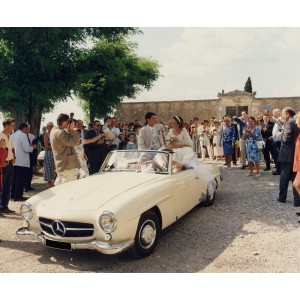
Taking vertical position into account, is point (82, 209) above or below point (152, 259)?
above

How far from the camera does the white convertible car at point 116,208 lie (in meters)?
3.57

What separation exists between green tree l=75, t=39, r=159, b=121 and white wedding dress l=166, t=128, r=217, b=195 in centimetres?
591

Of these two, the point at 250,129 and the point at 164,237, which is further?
the point at 250,129

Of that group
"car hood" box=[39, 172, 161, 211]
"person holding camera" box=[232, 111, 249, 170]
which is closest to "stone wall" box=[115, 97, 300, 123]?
"person holding camera" box=[232, 111, 249, 170]

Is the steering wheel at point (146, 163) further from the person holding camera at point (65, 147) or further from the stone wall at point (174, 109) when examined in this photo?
the stone wall at point (174, 109)

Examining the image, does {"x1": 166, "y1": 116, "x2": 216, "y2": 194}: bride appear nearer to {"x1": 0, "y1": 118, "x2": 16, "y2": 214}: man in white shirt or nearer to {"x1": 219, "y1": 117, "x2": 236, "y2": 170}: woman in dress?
{"x1": 0, "y1": 118, "x2": 16, "y2": 214}: man in white shirt

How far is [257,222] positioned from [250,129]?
15.0 feet

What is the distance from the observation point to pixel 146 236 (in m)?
3.95

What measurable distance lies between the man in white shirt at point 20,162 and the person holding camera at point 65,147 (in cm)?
203

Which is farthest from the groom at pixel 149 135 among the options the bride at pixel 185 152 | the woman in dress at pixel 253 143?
the woman in dress at pixel 253 143

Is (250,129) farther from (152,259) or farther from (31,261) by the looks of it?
(31,261)

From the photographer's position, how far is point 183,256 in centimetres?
401
